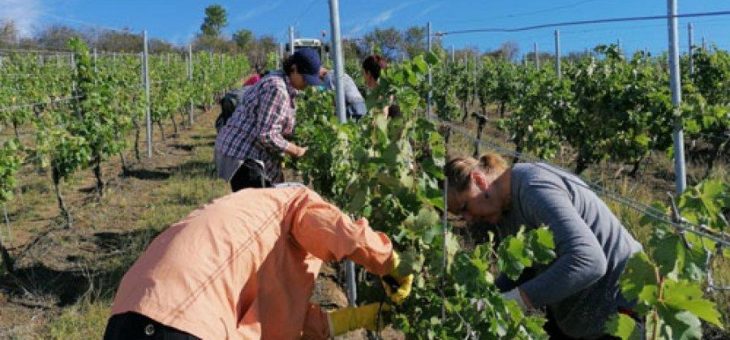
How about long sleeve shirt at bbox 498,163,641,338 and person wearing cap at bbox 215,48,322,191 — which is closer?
long sleeve shirt at bbox 498,163,641,338

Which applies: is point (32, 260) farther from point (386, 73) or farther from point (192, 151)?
point (192, 151)

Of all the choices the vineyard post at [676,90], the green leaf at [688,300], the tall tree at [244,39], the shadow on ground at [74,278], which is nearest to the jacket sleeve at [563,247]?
the green leaf at [688,300]

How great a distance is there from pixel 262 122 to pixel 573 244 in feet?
7.67

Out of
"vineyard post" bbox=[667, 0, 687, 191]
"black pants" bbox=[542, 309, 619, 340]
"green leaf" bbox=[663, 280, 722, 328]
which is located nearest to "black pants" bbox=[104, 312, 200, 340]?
"green leaf" bbox=[663, 280, 722, 328]

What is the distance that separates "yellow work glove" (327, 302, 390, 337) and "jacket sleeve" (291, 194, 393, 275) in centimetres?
44

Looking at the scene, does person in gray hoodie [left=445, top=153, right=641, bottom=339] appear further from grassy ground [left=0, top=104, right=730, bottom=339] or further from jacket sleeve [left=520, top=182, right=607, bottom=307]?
grassy ground [left=0, top=104, right=730, bottom=339]

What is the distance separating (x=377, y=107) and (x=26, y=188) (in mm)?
7089

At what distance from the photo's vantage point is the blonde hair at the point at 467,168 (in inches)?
86.2

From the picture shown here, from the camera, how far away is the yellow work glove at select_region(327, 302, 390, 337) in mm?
2580

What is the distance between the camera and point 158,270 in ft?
6.15

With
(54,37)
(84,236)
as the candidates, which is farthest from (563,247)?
(54,37)

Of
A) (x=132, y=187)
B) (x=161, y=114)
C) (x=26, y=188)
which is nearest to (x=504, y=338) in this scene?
(x=132, y=187)

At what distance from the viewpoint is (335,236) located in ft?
6.70

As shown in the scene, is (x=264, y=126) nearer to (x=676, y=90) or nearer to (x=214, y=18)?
(x=676, y=90)
